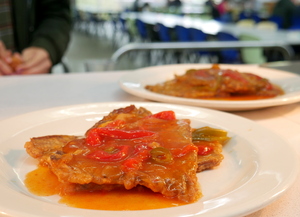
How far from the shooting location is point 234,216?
71 centimetres

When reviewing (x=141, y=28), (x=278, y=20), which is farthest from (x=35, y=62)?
(x=141, y=28)

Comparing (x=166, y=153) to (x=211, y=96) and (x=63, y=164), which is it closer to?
(x=63, y=164)

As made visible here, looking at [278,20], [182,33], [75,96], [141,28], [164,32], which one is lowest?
[141,28]

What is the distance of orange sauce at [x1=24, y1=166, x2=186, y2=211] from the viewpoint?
84cm

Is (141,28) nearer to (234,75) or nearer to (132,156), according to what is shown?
(234,75)

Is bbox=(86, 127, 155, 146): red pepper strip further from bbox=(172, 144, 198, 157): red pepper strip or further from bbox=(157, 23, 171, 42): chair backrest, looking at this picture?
bbox=(157, 23, 171, 42): chair backrest

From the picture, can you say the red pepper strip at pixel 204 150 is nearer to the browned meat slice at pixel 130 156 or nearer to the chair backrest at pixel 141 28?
the browned meat slice at pixel 130 156

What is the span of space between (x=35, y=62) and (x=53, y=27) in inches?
18.6

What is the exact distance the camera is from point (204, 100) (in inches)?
61.2

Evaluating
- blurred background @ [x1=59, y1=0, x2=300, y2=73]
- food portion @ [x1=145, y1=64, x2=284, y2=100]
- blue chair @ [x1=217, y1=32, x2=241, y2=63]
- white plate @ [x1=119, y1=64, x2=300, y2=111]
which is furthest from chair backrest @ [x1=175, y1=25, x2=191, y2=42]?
food portion @ [x1=145, y1=64, x2=284, y2=100]

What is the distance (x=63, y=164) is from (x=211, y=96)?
0.99 m

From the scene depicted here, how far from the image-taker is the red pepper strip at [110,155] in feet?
3.04

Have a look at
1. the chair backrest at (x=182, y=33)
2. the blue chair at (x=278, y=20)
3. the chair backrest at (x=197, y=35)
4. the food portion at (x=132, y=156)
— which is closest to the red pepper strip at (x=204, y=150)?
the food portion at (x=132, y=156)

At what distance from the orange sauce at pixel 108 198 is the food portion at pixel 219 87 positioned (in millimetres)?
877
